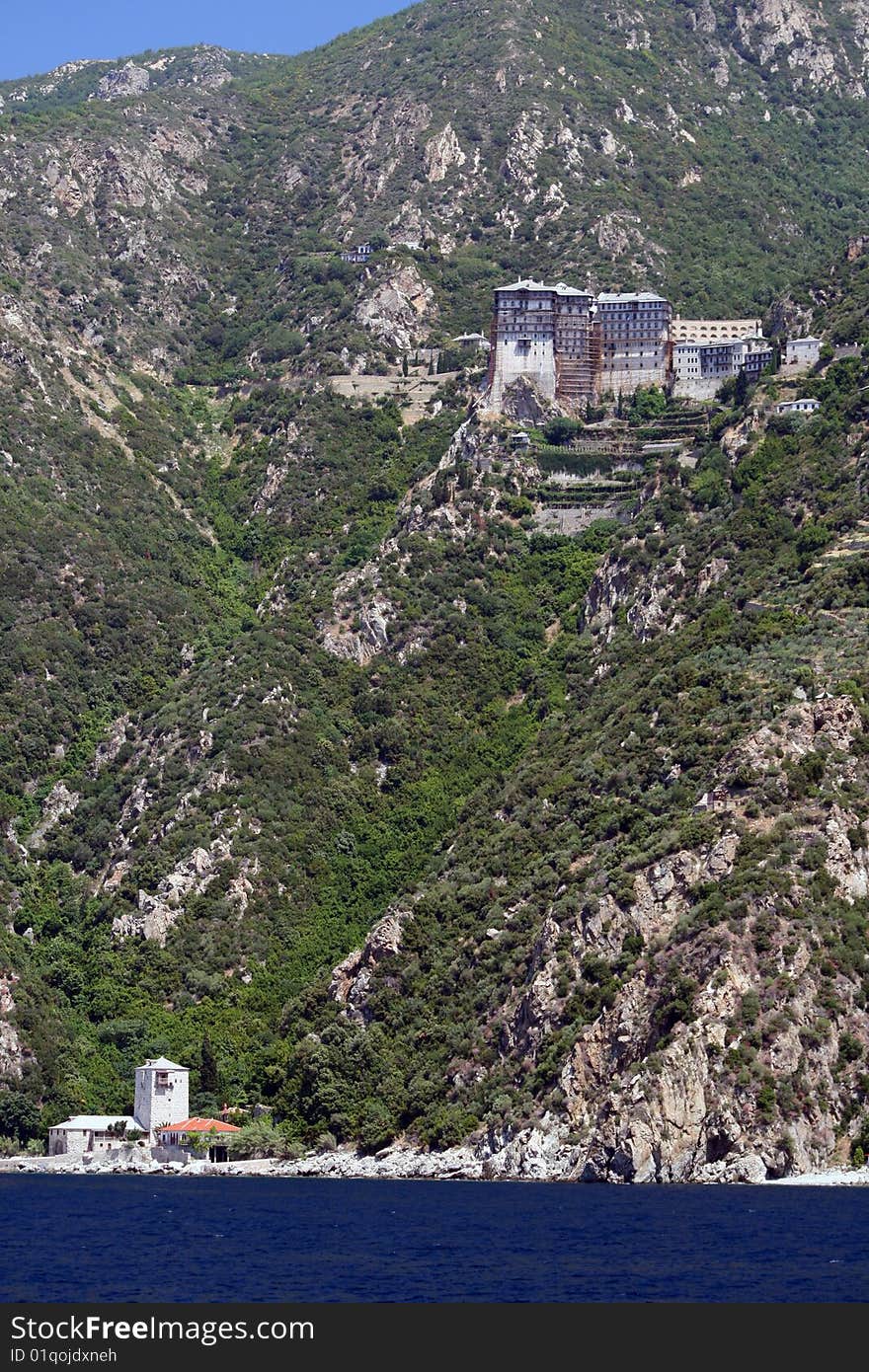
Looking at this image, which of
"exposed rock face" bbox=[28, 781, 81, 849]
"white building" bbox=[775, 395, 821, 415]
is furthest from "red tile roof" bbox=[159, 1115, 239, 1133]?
"white building" bbox=[775, 395, 821, 415]

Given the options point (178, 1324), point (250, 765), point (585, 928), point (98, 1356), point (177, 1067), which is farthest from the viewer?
point (250, 765)

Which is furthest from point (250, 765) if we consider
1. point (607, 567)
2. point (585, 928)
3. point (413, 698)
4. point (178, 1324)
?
point (178, 1324)

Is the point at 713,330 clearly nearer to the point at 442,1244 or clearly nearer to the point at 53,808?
the point at 53,808

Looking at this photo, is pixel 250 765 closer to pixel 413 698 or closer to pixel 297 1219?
pixel 413 698

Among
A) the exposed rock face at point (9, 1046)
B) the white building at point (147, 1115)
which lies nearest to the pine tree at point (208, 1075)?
the white building at point (147, 1115)

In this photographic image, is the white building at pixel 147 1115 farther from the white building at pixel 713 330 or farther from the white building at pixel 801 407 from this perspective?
the white building at pixel 713 330

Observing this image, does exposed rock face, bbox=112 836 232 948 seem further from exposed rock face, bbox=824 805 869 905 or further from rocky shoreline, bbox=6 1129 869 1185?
exposed rock face, bbox=824 805 869 905

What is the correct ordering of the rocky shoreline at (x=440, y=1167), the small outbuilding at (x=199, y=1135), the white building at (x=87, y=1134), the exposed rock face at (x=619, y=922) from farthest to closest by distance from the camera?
1. the white building at (x=87, y=1134)
2. the small outbuilding at (x=199, y=1135)
3. the exposed rock face at (x=619, y=922)
4. the rocky shoreline at (x=440, y=1167)
